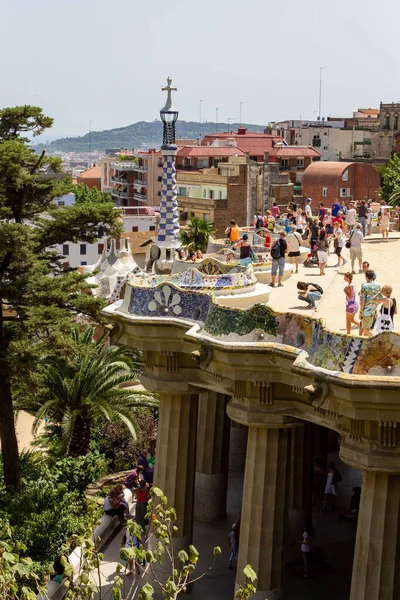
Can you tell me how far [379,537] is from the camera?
17594mm

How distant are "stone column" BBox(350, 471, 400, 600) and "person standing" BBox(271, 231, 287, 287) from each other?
8.49m

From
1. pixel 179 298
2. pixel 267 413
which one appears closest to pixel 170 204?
pixel 179 298

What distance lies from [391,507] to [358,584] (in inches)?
50.9

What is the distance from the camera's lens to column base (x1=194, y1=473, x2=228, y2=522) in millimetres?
26578

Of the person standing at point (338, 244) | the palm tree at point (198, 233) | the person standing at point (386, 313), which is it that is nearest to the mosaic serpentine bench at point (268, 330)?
the person standing at point (386, 313)

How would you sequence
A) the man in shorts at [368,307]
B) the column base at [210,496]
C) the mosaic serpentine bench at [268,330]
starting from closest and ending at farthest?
the mosaic serpentine bench at [268,330] → the man in shorts at [368,307] → the column base at [210,496]

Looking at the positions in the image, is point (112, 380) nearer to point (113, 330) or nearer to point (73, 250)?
point (113, 330)

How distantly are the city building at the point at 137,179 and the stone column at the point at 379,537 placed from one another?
113047 mm

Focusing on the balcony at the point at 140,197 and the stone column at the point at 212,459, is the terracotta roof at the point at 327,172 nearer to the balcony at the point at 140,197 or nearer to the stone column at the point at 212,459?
the balcony at the point at 140,197

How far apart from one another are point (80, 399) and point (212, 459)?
6207mm

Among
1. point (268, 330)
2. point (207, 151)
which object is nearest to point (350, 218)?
point (268, 330)

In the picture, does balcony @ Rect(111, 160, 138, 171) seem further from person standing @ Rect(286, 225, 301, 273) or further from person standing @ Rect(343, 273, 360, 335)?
person standing @ Rect(343, 273, 360, 335)

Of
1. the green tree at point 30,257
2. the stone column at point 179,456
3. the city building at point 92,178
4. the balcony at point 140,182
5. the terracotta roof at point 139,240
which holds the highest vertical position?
the green tree at point 30,257

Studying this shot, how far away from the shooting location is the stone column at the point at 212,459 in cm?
2666
